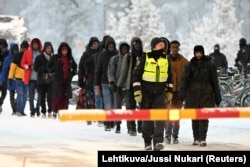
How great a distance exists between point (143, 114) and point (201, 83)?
4.51 metres

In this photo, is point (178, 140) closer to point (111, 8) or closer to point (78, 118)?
point (78, 118)

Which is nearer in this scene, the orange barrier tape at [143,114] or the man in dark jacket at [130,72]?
the orange barrier tape at [143,114]

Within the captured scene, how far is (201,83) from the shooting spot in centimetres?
1294

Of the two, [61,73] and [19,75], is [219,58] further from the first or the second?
[61,73]

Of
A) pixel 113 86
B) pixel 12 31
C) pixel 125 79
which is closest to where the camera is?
pixel 125 79

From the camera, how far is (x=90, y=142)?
43.1 feet

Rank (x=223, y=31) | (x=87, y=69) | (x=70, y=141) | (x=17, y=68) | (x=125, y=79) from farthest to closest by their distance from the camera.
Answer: (x=223, y=31)
(x=17, y=68)
(x=87, y=69)
(x=125, y=79)
(x=70, y=141)

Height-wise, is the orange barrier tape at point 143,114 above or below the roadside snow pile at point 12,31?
below

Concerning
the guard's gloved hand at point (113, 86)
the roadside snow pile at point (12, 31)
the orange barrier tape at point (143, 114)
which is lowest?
the orange barrier tape at point (143, 114)

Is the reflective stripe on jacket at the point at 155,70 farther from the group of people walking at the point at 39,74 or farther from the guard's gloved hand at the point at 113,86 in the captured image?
the group of people walking at the point at 39,74

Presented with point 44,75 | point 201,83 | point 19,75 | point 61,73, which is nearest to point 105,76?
point 61,73

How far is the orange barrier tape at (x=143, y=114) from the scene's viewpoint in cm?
838

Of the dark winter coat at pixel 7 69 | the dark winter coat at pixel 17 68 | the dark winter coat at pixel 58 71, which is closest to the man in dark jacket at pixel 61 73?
the dark winter coat at pixel 58 71

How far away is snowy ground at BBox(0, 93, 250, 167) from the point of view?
10914mm
